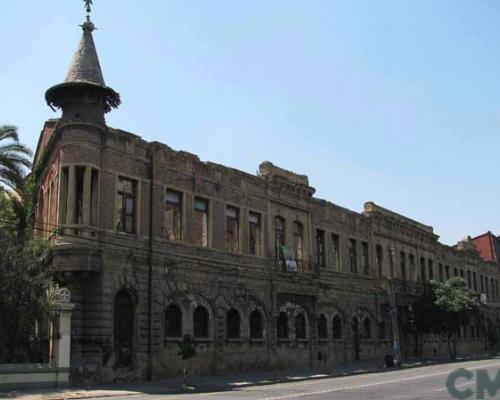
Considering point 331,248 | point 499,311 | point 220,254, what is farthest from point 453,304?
point 499,311

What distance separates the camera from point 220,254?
31.1 m

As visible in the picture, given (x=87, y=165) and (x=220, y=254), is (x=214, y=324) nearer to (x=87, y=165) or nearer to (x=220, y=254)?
(x=220, y=254)


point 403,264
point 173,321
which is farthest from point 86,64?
point 403,264

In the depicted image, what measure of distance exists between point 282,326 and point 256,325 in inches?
87.9

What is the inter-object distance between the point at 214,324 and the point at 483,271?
4389 cm

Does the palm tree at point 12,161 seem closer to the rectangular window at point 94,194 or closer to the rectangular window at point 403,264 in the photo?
the rectangular window at point 94,194

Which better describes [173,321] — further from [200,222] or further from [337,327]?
[337,327]

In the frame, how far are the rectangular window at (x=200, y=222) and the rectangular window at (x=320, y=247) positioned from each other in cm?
994

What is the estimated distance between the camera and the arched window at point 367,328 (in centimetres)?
4209

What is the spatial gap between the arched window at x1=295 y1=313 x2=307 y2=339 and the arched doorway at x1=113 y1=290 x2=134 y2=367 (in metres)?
11.7

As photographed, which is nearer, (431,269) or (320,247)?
(320,247)

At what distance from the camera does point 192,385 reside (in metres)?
24.5

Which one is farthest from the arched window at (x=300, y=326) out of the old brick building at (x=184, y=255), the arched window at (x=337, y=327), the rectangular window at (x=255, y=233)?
the rectangular window at (x=255, y=233)

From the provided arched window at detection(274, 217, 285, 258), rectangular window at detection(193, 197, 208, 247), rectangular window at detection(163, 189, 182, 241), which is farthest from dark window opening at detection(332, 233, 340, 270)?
rectangular window at detection(163, 189, 182, 241)
